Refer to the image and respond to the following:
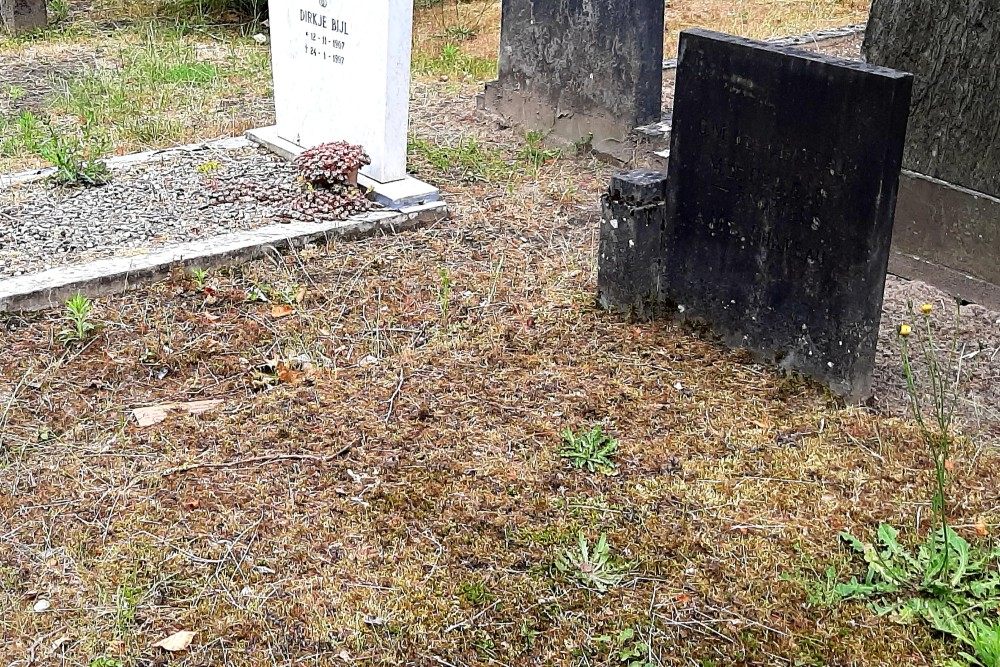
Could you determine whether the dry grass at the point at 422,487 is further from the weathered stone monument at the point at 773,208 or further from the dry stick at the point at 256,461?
the weathered stone monument at the point at 773,208

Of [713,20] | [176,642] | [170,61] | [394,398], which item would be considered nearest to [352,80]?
[394,398]

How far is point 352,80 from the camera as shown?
5.27 metres

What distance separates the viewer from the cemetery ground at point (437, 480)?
257 centimetres

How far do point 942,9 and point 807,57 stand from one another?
4.57 feet

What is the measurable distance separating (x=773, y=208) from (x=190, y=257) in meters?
2.54

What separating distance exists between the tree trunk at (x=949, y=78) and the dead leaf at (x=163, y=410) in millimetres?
3195

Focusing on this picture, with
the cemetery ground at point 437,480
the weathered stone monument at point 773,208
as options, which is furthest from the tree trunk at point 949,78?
the weathered stone monument at point 773,208

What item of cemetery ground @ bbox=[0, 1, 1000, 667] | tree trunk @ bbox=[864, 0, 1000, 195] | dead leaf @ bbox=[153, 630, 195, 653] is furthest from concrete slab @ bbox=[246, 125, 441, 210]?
dead leaf @ bbox=[153, 630, 195, 653]

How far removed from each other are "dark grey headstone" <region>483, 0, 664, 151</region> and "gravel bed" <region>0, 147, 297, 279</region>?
172 centimetres

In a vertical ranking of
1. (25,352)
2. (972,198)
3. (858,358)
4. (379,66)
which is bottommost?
(25,352)

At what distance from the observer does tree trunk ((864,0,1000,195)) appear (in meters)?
4.20

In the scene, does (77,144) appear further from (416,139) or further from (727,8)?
(727,8)

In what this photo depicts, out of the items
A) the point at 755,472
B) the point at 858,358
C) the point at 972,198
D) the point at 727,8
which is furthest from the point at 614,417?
the point at 727,8

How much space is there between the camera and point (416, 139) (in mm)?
6508
